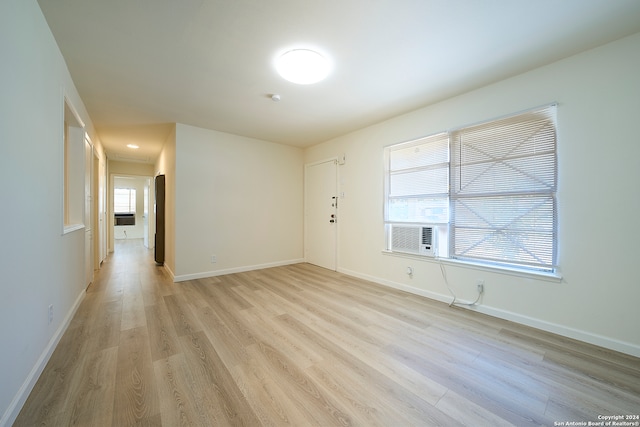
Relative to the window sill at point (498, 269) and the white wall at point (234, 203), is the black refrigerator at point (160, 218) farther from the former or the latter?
the window sill at point (498, 269)

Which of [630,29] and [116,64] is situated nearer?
[630,29]

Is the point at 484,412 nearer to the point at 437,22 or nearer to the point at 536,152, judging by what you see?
the point at 536,152

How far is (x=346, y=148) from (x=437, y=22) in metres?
2.57

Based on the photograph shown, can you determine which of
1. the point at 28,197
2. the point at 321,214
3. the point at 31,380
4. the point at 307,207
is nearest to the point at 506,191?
the point at 321,214

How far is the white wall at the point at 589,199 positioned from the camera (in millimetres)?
1889

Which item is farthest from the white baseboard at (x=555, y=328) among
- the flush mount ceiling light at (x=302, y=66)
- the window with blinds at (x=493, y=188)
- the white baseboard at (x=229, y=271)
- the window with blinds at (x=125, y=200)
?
the window with blinds at (x=125, y=200)

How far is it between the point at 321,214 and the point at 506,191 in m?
3.04

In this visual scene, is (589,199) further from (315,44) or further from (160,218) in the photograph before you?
(160,218)

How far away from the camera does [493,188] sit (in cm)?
261

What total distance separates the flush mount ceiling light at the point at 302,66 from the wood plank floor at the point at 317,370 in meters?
2.41

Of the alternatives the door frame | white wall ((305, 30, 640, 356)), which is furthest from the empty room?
the door frame

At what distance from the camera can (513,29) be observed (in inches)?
71.4

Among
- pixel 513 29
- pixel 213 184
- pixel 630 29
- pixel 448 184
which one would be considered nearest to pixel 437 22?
pixel 513 29

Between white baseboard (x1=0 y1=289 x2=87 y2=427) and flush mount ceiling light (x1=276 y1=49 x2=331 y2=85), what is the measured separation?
2.86m
